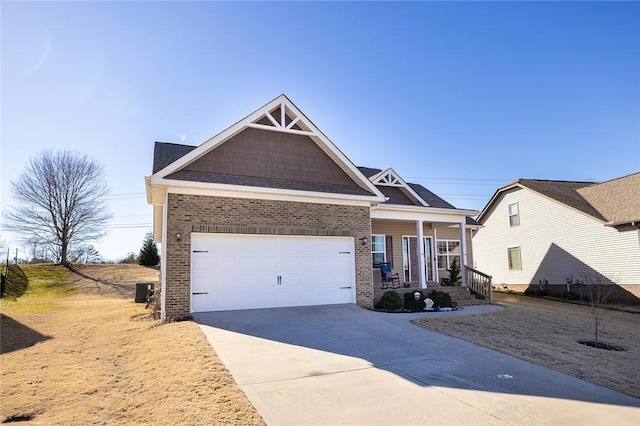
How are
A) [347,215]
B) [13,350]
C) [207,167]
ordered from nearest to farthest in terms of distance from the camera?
[13,350]
[207,167]
[347,215]

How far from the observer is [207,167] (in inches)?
483

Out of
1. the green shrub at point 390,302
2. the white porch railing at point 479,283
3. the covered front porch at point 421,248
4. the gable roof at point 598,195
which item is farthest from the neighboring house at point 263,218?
the gable roof at point 598,195

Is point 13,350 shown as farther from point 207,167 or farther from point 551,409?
point 551,409

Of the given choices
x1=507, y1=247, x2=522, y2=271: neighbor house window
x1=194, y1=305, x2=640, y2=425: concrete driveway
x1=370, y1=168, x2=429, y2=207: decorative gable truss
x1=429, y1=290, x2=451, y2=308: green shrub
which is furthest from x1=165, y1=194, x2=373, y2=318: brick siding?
x1=507, y1=247, x2=522, y2=271: neighbor house window

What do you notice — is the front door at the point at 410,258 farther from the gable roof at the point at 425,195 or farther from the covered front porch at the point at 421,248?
the gable roof at the point at 425,195

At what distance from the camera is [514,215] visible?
26.1 metres

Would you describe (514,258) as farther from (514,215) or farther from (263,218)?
(263,218)

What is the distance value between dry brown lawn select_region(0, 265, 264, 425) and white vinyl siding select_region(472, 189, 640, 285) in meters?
20.6

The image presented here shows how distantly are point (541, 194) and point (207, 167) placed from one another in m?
20.7

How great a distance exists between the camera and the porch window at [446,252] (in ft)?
70.5

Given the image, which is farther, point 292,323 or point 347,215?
point 347,215

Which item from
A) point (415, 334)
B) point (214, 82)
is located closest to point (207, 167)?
point (214, 82)

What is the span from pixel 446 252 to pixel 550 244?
22.7 feet

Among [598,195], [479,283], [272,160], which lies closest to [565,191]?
[598,195]
